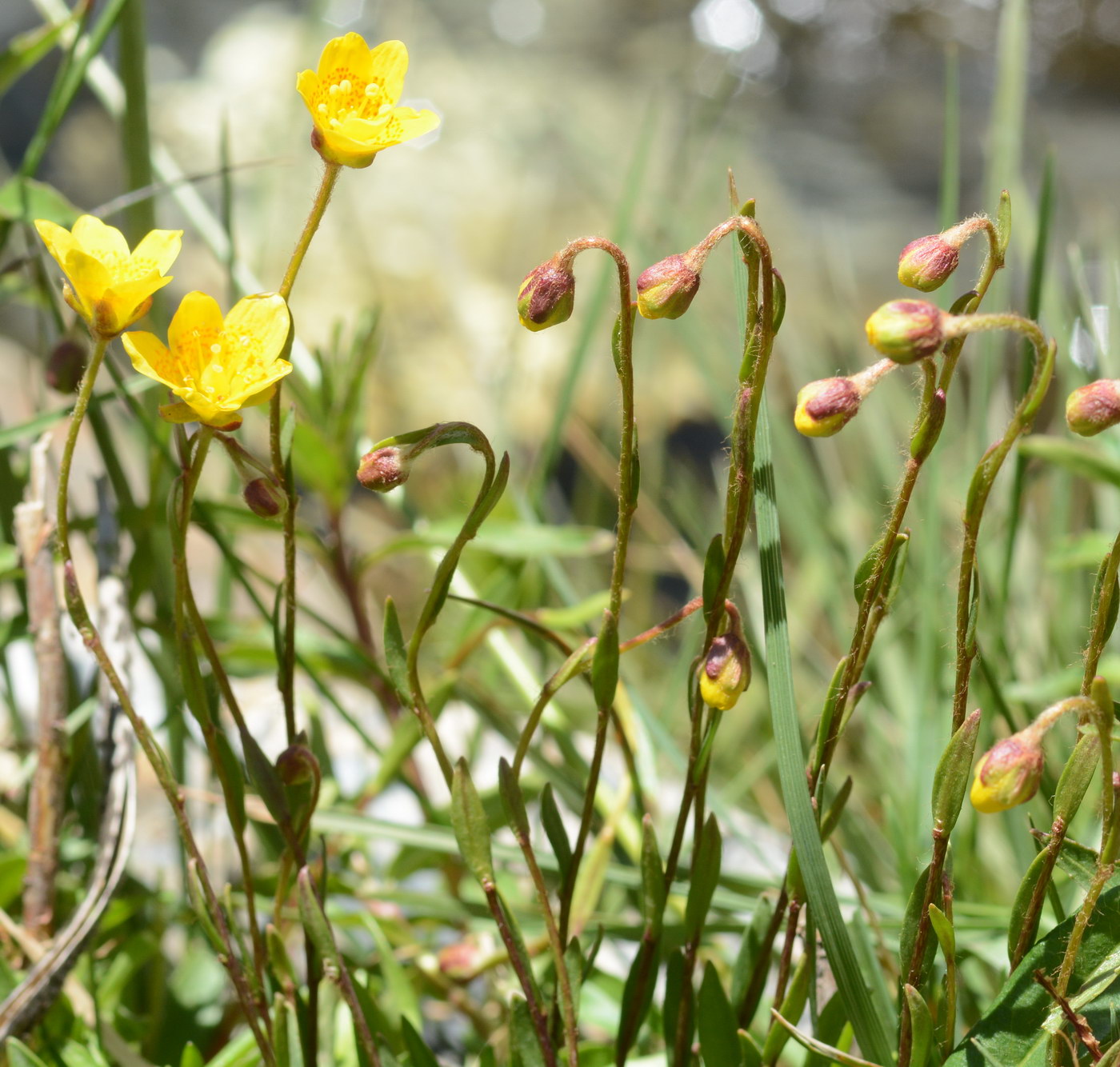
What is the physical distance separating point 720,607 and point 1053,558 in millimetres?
586

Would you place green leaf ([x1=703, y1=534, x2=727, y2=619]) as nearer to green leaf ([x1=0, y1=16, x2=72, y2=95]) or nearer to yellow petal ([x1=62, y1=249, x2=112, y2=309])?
yellow petal ([x1=62, y1=249, x2=112, y2=309])

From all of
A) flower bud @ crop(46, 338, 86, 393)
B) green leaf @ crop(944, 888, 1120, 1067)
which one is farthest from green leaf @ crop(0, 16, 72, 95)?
green leaf @ crop(944, 888, 1120, 1067)

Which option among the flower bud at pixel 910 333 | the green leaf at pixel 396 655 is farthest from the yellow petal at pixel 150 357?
the flower bud at pixel 910 333

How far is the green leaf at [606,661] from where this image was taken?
1.29ft

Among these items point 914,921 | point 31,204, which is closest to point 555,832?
point 914,921

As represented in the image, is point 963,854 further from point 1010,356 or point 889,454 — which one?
point 1010,356

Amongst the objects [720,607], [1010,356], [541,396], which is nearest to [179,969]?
[720,607]

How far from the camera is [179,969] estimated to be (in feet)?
2.31

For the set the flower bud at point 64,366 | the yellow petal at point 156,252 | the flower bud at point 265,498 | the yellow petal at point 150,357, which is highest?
the yellow petal at point 156,252

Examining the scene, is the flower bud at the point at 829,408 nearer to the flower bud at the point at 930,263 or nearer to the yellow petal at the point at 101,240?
the flower bud at the point at 930,263

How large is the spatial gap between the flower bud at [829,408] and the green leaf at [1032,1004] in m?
0.21

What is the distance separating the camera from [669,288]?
14.1 inches

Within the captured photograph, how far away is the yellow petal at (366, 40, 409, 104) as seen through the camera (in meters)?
0.42

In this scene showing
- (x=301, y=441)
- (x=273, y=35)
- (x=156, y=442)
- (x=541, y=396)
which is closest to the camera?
(x=156, y=442)
